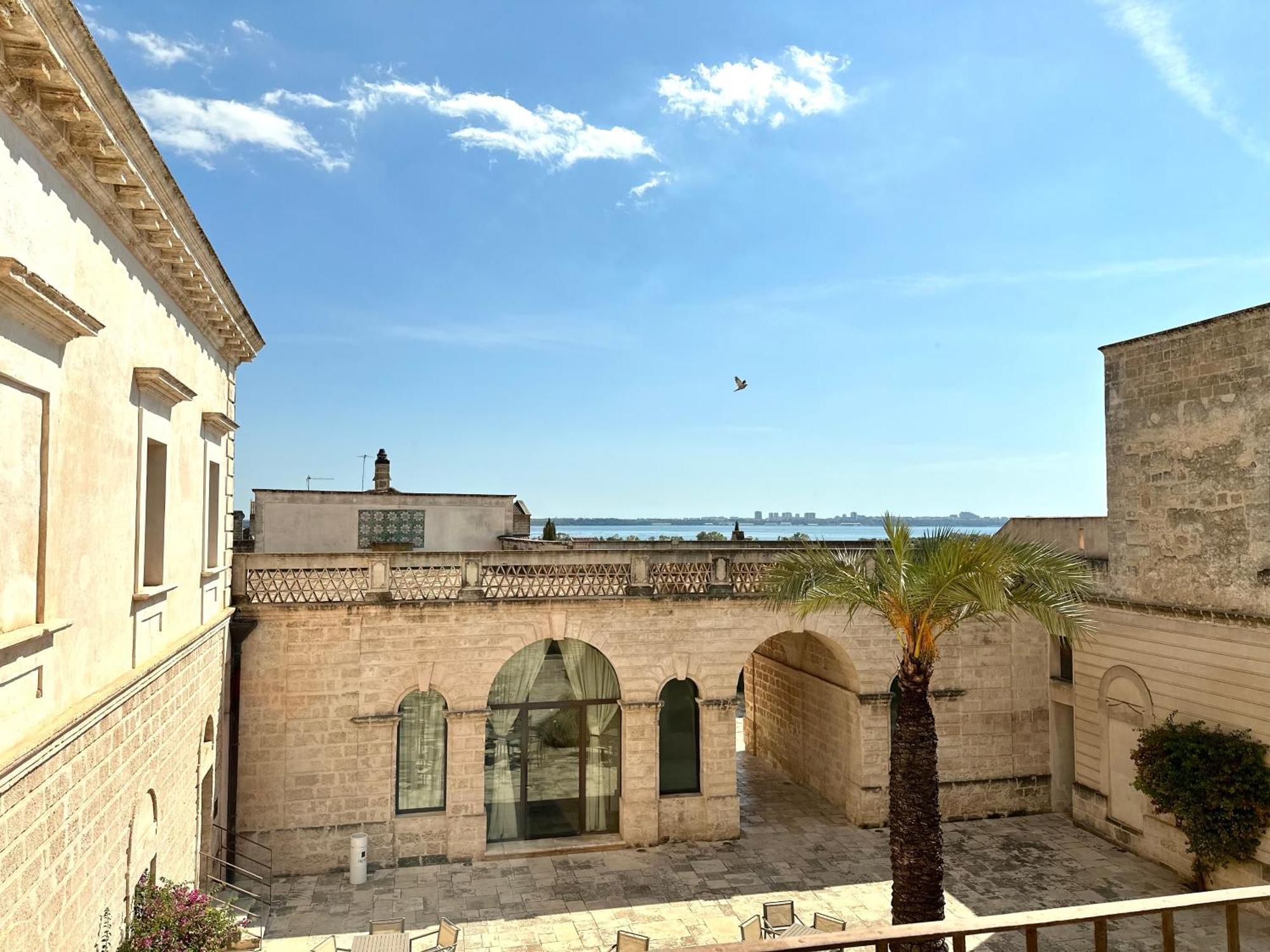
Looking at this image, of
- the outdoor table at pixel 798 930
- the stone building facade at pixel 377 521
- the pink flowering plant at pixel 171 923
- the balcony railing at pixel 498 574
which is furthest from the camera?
the stone building facade at pixel 377 521

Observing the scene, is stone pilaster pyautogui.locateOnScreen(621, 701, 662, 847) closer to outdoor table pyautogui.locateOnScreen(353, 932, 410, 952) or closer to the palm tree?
outdoor table pyautogui.locateOnScreen(353, 932, 410, 952)

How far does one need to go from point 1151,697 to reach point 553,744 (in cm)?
1088

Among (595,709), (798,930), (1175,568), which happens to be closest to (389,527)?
(595,709)

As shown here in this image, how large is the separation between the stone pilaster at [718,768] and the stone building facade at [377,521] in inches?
385

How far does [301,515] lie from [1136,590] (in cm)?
1933

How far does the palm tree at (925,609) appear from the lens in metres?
10.4

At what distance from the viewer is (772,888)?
14.1 meters

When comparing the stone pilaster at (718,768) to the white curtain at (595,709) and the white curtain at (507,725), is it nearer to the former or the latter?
the white curtain at (595,709)

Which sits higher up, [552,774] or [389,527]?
[389,527]

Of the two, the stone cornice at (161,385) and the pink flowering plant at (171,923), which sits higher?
the stone cornice at (161,385)

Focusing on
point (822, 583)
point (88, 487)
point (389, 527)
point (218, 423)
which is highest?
point (218, 423)

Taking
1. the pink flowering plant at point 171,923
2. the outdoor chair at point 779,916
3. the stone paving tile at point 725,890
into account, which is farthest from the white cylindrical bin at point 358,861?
the outdoor chair at point 779,916

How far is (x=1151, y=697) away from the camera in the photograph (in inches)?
602

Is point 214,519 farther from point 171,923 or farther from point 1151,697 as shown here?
point 1151,697
